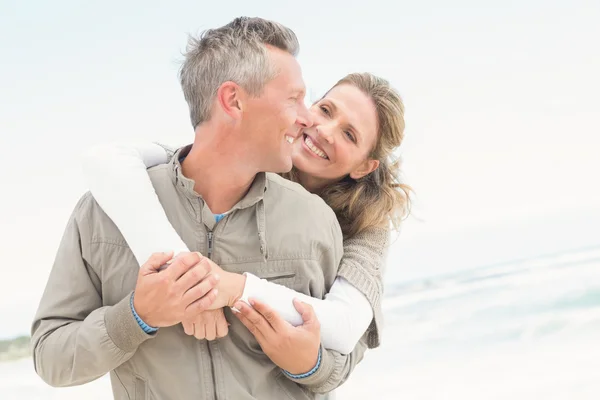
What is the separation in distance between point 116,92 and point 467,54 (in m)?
4.91

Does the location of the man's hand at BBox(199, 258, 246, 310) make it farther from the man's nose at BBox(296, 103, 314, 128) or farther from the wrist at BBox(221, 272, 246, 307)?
the man's nose at BBox(296, 103, 314, 128)

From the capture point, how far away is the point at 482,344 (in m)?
6.80

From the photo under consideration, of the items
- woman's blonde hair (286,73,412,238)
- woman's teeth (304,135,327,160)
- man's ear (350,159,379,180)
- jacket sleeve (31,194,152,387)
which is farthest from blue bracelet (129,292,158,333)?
man's ear (350,159,379,180)

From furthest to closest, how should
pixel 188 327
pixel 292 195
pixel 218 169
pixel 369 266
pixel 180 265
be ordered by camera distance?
pixel 369 266
pixel 292 195
pixel 218 169
pixel 188 327
pixel 180 265

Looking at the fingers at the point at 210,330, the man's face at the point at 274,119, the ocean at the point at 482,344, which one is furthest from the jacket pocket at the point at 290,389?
the ocean at the point at 482,344

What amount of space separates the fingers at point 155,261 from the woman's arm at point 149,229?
6 cm

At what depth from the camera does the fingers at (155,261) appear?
4.41 ft

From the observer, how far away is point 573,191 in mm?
10367

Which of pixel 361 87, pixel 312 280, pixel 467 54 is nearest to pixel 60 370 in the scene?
pixel 312 280

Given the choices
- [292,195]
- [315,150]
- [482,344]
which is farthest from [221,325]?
[482,344]

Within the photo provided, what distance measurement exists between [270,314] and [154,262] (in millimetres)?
262

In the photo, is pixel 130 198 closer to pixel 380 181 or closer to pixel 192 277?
pixel 192 277

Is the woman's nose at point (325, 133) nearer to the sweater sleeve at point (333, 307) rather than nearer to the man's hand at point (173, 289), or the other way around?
the sweater sleeve at point (333, 307)

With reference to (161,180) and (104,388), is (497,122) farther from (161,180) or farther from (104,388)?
(161,180)
